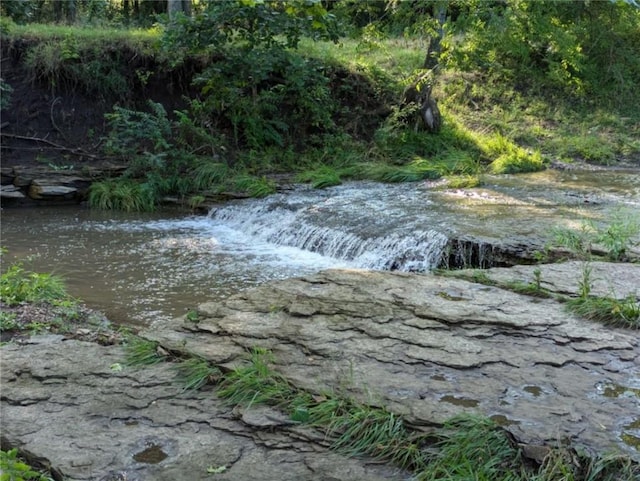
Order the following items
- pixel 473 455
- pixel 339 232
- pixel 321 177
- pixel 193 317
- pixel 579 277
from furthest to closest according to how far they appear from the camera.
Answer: pixel 321 177
pixel 339 232
pixel 579 277
pixel 193 317
pixel 473 455

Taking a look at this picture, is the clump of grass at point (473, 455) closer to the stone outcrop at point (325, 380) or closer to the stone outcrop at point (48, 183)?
the stone outcrop at point (325, 380)

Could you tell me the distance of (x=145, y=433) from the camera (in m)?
3.05

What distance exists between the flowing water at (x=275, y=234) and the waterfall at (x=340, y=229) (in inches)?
0.6

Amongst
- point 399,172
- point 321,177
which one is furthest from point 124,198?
point 399,172

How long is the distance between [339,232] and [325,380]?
15.6 feet

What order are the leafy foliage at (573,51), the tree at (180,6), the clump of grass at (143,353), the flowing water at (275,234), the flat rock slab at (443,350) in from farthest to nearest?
the leafy foliage at (573,51)
the tree at (180,6)
the flowing water at (275,234)
the clump of grass at (143,353)
the flat rock slab at (443,350)

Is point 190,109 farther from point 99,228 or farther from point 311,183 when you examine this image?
point 99,228

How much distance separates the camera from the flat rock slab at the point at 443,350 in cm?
311

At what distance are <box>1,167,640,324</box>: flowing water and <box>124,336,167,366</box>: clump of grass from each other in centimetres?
153

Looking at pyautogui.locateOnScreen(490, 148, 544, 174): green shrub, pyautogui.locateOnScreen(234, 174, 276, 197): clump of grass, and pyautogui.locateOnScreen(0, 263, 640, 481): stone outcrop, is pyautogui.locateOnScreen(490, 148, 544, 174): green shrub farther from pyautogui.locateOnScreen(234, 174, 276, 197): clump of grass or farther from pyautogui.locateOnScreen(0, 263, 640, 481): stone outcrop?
pyautogui.locateOnScreen(0, 263, 640, 481): stone outcrop

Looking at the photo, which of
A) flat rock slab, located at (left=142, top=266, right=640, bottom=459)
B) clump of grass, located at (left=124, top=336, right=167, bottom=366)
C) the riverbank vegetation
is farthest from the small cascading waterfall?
Answer: clump of grass, located at (left=124, top=336, right=167, bottom=366)

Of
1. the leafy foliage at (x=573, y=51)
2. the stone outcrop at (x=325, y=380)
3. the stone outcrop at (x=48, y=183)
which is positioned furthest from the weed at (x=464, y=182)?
the stone outcrop at (x=325, y=380)

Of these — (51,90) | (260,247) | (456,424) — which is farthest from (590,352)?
(51,90)

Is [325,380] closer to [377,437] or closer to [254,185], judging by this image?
[377,437]
